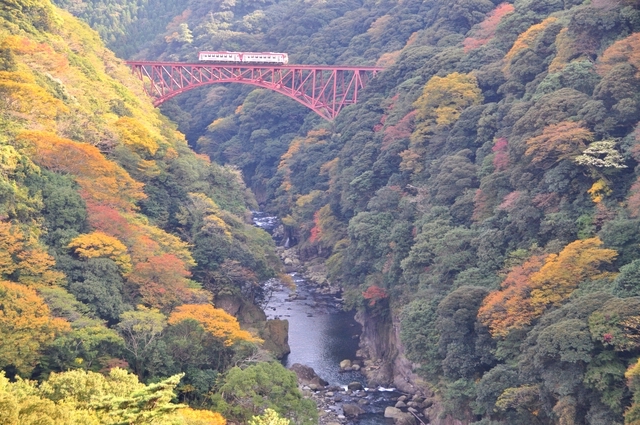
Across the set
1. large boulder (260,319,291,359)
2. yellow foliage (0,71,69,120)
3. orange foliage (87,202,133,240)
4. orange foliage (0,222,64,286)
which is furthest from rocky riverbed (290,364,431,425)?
yellow foliage (0,71,69,120)

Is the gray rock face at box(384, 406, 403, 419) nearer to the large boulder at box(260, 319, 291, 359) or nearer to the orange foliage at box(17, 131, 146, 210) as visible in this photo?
the large boulder at box(260, 319, 291, 359)

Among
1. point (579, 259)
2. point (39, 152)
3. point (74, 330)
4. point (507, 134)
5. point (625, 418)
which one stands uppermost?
point (507, 134)

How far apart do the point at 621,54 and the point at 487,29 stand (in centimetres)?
1716

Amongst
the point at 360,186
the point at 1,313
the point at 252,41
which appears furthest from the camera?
the point at 252,41

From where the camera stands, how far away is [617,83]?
28172 mm

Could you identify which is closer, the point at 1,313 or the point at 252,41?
the point at 1,313

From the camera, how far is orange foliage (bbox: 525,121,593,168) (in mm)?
27703

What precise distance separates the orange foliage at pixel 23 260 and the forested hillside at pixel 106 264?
0.04 meters

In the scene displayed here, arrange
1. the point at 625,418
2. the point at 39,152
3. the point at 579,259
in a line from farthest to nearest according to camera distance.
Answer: the point at 39,152 < the point at 579,259 < the point at 625,418

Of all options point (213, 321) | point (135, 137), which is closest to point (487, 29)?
point (135, 137)

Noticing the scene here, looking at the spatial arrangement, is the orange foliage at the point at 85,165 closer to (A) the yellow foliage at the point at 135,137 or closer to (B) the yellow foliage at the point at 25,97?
(B) the yellow foliage at the point at 25,97

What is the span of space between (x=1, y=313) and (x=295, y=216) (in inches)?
1199

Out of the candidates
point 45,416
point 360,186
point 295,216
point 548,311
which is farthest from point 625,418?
point 295,216

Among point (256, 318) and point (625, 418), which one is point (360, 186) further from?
point (625, 418)
